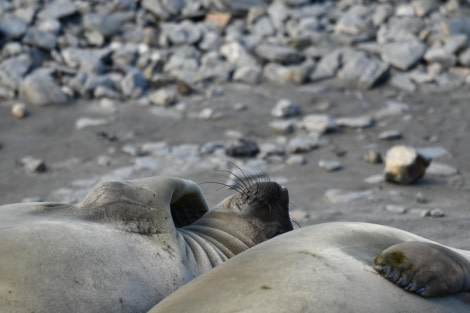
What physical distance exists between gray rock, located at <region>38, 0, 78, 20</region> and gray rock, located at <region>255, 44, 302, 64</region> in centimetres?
219

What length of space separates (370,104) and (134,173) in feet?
7.60

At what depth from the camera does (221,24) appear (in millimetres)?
9258

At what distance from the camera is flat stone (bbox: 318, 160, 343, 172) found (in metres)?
6.14

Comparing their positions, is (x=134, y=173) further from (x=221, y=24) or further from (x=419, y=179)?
(x=221, y=24)

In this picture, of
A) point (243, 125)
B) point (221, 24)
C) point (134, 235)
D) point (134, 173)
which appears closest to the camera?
point (134, 235)

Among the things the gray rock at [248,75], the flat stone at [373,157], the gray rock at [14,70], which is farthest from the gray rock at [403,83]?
the gray rock at [14,70]

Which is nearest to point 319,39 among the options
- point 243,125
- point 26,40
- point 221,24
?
point 221,24

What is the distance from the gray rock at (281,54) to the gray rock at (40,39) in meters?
2.05

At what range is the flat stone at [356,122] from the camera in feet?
23.0

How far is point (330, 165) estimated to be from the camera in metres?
6.15

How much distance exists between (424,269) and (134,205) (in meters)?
1.13

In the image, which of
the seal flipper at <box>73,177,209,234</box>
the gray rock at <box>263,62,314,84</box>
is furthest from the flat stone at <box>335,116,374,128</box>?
the seal flipper at <box>73,177,209,234</box>

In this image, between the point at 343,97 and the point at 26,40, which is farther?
the point at 26,40

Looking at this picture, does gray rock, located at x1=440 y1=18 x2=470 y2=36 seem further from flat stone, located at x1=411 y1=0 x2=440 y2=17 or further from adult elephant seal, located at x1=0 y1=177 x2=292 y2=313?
adult elephant seal, located at x1=0 y1=177 x2=292 y2=313
